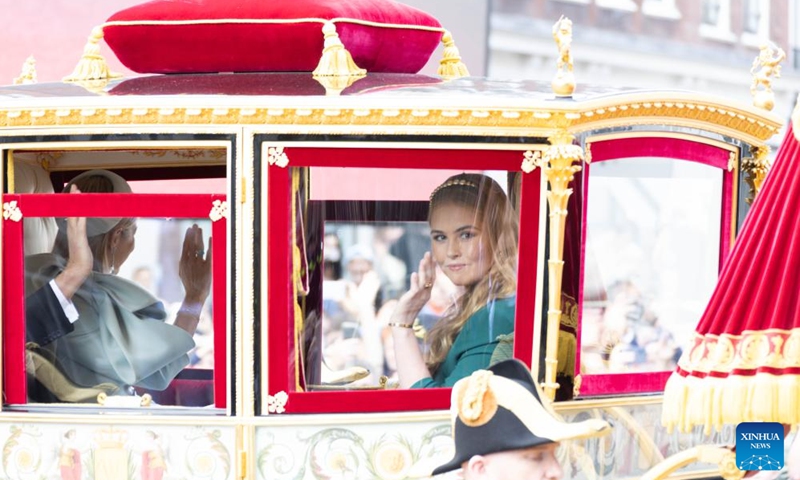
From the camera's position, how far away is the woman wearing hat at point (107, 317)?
410cm

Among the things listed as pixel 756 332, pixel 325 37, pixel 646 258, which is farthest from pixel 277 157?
pixel 756 332

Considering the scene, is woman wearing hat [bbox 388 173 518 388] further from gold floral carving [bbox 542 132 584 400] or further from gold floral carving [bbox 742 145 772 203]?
gold floral carving [bbox 742 145 772 203]

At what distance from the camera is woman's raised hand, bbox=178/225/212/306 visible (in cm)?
406

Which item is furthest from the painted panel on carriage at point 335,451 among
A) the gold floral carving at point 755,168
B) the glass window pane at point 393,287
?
the gold floral carving at point 755,168

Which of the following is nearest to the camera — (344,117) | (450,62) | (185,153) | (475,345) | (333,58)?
(344,117)

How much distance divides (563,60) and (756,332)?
1237 mm

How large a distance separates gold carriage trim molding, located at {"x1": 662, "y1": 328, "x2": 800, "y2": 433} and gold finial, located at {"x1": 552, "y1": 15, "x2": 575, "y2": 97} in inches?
43.1

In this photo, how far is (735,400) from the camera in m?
2.96

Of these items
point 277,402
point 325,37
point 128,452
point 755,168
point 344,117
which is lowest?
point 128,452

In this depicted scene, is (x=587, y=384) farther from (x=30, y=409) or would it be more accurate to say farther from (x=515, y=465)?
(x=30, y=409)

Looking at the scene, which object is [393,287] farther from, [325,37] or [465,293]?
[325,37]

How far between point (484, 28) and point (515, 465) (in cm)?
774

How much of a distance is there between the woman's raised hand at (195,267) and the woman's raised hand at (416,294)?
58 cm

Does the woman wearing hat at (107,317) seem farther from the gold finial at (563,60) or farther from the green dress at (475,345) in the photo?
the gold finial at (563,60)
